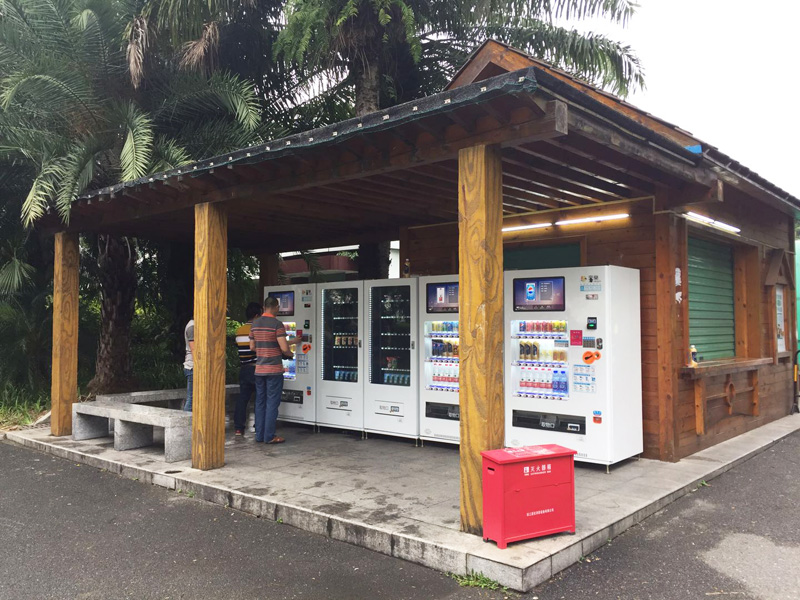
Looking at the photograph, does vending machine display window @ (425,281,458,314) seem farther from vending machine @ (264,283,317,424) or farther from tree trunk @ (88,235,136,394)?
tree trunk @ (88,235,136,394)

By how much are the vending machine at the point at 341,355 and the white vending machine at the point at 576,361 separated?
232 centimetres

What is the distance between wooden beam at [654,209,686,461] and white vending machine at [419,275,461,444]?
2.34m

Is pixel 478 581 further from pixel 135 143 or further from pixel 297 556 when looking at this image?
pixel 135 143

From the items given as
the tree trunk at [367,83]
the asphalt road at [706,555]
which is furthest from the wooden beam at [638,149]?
the tree trunk at [367,83]

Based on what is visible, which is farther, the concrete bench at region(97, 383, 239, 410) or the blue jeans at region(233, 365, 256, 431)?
the concrete bench at region(97, 383, 239, 410)

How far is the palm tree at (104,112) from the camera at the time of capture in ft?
30.8

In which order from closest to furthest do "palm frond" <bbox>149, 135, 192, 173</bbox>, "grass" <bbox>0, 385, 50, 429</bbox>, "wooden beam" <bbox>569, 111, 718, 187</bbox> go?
"wooden beam" <bbox>569, 111, 718, 187</bbox>, "palm frond" <bbox>149, 135, 192, 173</bbox>, "grass" <bbox>0, 385, 50, 429</bbox>

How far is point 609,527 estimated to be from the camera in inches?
194

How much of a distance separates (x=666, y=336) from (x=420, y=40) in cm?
774

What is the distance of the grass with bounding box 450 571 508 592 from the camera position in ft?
13.6

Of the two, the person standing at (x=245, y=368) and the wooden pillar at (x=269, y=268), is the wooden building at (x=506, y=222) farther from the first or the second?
the person standing at (x=245, y=368)

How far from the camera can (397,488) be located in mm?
6047

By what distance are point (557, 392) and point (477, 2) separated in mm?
7448

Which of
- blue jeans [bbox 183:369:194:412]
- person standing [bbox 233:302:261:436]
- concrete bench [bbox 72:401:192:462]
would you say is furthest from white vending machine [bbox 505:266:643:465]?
blue jeans [bbox 183:369:194:412]
